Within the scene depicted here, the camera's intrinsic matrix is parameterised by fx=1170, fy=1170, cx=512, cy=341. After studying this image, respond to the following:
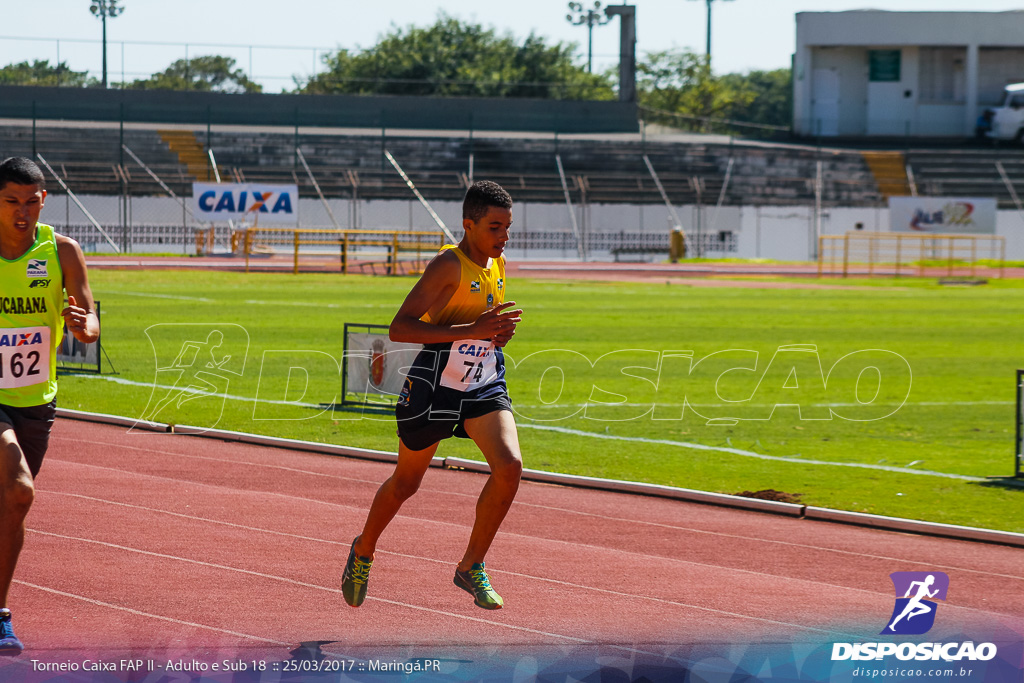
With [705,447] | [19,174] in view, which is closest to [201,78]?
[705,447]

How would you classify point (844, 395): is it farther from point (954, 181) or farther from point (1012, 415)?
point (954, 181)

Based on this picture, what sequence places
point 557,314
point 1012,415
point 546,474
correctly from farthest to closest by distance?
1. point 557,314
2. point 1012,415
3. point 546,474

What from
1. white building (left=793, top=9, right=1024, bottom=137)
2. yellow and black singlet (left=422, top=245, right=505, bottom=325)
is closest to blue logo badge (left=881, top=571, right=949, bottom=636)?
yellow and black singlet (left=422, top=245, right=505, bottom=325)

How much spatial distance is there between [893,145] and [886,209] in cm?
1467

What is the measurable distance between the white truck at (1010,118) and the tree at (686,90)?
34.6 meters

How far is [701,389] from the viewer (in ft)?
51.0

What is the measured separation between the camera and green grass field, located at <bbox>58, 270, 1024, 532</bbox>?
34.7ft

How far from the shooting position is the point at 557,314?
25672 mm

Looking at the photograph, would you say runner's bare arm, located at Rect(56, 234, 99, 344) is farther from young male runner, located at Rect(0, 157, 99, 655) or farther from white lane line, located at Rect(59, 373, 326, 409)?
white lane line, located at Rect(59, 373, 326, 409)

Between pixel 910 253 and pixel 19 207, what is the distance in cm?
4966

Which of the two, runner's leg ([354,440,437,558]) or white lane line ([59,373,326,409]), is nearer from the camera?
runner's leg ([354,440,437,558])

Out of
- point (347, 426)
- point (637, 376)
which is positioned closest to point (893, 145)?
point (637, 376)

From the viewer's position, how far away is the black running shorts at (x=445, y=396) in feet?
18.8

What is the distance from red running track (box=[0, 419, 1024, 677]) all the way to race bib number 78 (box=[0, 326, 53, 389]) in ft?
3.92
